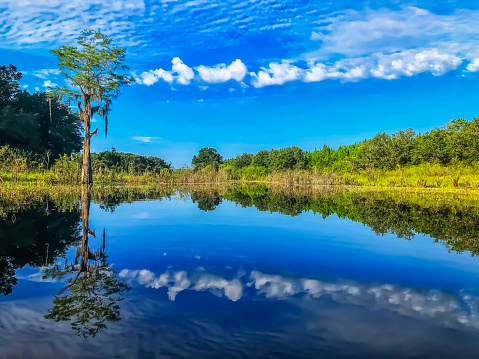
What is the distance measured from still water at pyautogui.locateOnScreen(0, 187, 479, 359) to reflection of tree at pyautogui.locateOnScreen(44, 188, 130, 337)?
0.7 inches

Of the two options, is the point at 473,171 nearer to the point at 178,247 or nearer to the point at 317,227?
the point at 317,227

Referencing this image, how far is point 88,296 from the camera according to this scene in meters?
3.39

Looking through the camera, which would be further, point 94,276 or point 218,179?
point 218,179

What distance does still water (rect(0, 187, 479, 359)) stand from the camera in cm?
250

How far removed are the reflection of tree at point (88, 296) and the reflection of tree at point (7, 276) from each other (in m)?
0.37

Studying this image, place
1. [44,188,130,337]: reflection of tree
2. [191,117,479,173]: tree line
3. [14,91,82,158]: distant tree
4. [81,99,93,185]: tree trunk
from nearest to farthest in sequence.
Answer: [44,188,130,337]: reflection of tree, [81,99,93,185]: tree trunk, [14,91,82,158]: distant tree, [191,117,479,173]: tree line

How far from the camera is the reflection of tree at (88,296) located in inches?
111

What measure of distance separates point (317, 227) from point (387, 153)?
3725 centimetres

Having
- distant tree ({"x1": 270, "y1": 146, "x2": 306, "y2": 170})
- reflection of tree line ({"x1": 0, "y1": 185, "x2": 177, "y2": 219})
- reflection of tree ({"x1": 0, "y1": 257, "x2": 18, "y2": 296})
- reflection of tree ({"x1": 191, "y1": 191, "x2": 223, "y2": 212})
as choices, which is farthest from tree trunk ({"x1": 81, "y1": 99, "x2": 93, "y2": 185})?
distant tree ({"x1": 270, "y1": 146, "x2": 306, "y2": 170})

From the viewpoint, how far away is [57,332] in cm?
262

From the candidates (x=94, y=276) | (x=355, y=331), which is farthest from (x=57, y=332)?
(x=355, y=331)

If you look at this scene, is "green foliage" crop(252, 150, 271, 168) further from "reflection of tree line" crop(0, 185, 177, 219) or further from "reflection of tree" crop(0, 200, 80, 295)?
"reflection of tree" crop(0, 200, 80, 295)

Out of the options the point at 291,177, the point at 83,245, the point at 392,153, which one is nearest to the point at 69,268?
the point at 83,245

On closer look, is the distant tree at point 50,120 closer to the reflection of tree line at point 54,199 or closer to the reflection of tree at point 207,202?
the reflection of tree line at point 54,199
